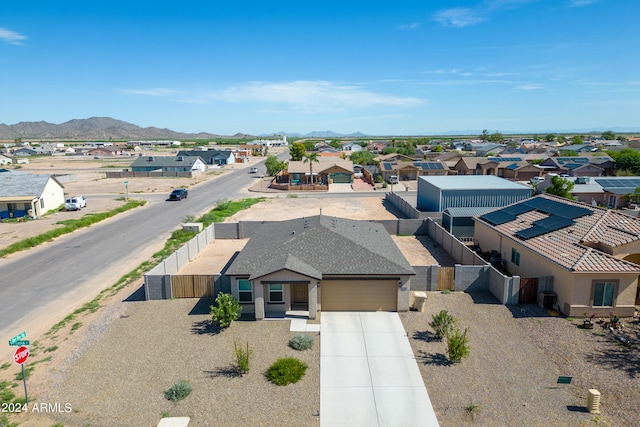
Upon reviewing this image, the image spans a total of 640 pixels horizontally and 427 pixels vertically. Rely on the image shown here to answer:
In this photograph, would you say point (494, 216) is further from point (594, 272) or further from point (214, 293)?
point (214, 293)

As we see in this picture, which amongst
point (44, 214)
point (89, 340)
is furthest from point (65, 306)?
point (44, 214)

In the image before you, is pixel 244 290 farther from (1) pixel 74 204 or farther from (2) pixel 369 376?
(1) pixel 74 204

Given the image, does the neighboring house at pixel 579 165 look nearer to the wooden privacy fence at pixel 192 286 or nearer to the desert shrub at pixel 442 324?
the desert shrub at pixel 442 324

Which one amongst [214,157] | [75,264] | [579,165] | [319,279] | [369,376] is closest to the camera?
[369,376]

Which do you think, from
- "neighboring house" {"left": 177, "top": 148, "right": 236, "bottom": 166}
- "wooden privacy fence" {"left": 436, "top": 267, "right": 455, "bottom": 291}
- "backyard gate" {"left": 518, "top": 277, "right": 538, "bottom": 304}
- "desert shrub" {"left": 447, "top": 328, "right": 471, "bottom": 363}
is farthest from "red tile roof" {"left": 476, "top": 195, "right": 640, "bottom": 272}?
"neighboring house" {"left": 177, "top": 148, "right": 236, "bottom": 166}

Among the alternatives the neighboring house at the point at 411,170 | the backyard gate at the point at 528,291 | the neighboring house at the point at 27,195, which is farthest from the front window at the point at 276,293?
the neighboring house at the point at 411,170

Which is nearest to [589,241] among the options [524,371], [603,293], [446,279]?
[603,293]
